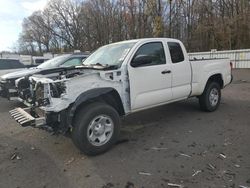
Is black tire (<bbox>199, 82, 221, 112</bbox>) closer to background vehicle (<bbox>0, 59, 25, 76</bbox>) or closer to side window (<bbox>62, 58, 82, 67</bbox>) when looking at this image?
side window (<bbox>62, 58, 82, 67</bbox>)

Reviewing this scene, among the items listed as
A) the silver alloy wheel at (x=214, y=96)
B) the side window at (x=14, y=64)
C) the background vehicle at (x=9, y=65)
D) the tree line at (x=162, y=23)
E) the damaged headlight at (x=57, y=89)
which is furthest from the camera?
the tree line at (x=162, y=23)

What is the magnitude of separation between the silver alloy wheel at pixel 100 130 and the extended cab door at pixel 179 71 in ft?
6.67

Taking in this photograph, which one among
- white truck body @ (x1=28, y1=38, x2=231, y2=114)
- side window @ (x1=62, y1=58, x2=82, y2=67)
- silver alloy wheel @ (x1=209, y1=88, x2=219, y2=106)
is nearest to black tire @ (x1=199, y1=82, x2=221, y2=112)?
silver alloy wheel @ (x1=209, y1=88, x2=219, y2=106)

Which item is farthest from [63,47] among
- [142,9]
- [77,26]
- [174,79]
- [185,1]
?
[174,79]

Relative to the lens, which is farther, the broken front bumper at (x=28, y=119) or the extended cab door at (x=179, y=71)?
the extended cab door at (x=179, y=71)

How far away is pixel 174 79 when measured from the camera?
22.3ft

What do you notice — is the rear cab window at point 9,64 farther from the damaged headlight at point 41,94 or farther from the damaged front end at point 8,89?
the damaged headlight at point 41,94

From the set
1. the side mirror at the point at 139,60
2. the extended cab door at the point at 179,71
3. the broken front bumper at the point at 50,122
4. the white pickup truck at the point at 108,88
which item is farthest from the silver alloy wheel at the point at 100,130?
the extended cab door at the point at 179,71

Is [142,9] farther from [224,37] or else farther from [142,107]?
[142,107]

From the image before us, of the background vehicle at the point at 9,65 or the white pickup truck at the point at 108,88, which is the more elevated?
the background vehicle at the point at 9,65

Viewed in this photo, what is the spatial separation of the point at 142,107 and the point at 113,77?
38.7 inches

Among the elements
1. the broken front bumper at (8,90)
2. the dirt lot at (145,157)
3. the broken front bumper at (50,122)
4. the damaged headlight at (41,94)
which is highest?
the damaged headlight at (41,94)

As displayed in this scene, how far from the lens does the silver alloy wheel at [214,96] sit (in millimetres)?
8147

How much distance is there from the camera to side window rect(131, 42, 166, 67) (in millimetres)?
6023
